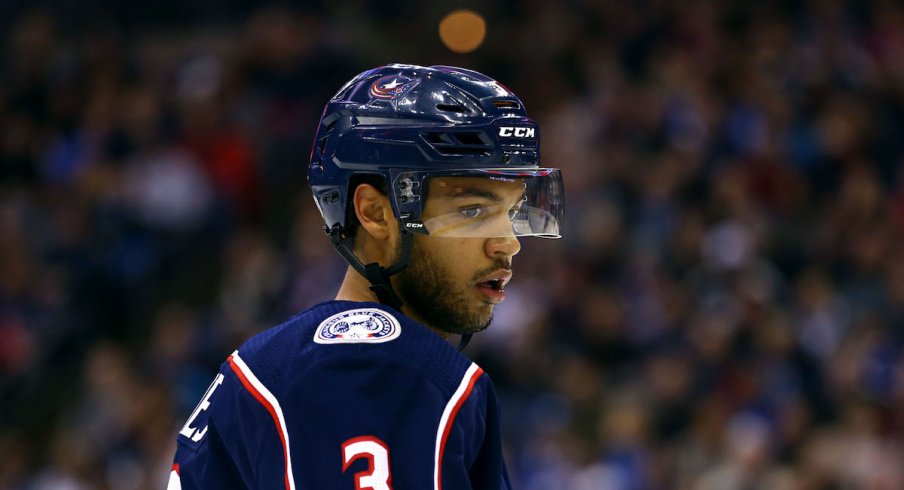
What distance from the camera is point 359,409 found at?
2137mm

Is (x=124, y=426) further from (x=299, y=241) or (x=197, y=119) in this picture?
(x=197, y=119)

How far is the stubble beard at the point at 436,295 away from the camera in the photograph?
97.0 inches

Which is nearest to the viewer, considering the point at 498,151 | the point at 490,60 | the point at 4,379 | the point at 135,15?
the point at 498,151

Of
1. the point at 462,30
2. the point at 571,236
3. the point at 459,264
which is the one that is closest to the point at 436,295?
the point at 459,264

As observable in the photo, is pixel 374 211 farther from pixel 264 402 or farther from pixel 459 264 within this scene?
pixel 264 402

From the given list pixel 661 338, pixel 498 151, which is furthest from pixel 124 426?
pixel 498 151

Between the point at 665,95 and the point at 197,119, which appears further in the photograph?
the point at 197,119

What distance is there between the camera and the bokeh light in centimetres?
1226

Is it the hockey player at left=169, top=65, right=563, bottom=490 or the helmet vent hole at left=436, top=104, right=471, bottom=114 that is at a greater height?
the helmet vent hole at left=436, top=104, right=471, bottom=114

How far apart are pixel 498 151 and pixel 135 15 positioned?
11.8 metres

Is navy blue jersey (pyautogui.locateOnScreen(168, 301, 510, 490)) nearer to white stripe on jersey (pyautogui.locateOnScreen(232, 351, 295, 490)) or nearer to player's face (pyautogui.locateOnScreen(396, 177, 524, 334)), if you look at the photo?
white stripe on jersey (pyautogui.locateOnScreen(232, 351, 295, 490))

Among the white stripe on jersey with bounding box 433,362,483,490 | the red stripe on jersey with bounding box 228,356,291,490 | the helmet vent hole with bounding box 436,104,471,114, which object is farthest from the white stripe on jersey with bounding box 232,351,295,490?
the helmet vent hole with bounding box 436,104,471,114

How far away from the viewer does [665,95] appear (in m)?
10.4

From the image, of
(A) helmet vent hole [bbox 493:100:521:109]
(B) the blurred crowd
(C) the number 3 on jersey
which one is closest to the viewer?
(C) the number 3 on jersey
